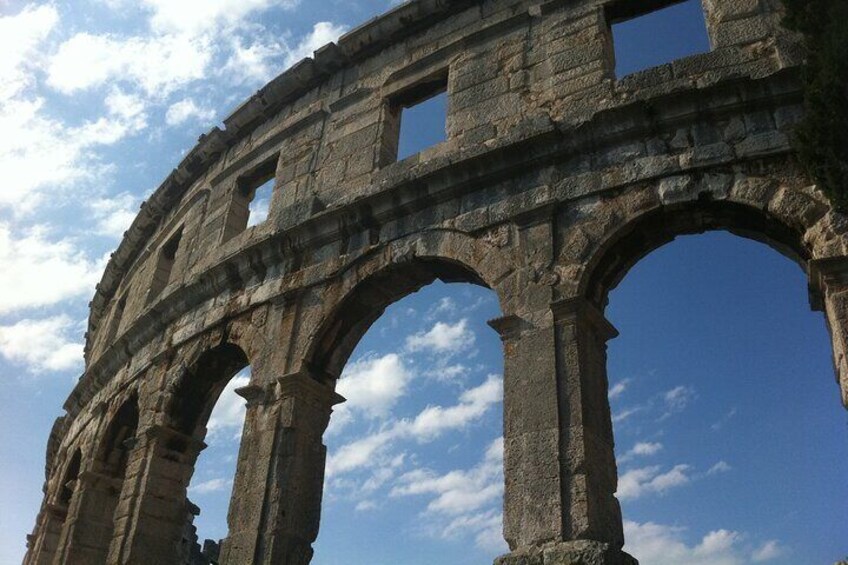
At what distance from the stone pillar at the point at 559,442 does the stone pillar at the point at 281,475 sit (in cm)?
217

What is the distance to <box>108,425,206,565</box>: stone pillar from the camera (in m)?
7.95

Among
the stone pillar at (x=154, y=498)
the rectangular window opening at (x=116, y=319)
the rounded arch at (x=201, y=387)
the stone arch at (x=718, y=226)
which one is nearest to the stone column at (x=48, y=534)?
the rectangular window opening at (x=116, y=319)

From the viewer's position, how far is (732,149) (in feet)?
19.8

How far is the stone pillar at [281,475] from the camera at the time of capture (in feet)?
21.5

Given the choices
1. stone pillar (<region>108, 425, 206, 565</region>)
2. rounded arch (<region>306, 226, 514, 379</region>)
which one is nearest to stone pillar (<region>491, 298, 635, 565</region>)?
rounded arch (<region>306, 226, 514, 379</region>)

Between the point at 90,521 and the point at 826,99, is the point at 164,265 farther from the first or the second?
the point at 826,99

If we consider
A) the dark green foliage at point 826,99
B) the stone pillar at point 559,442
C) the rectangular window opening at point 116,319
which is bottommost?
the stone pillar at point 559,442

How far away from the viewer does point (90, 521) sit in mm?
9602

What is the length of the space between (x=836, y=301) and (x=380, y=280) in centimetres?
400

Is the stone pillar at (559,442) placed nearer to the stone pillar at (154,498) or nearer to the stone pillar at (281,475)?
the stone pillar at (281,475)

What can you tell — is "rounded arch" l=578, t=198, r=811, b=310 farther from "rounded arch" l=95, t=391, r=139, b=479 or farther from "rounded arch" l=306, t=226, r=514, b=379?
"rounded arch" l=95, t=391, r=139, b=479

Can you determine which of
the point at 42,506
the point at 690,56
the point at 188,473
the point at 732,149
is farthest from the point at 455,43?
the point at 42,506

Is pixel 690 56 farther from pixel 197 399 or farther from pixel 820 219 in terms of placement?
pixel 197 399

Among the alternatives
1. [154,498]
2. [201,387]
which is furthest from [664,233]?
[154,498]
